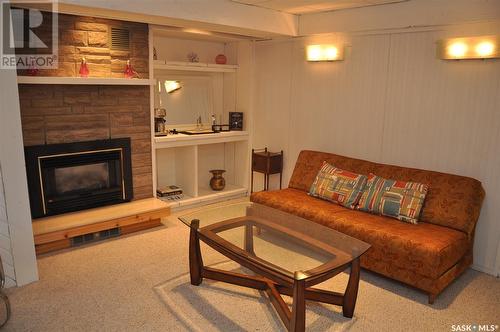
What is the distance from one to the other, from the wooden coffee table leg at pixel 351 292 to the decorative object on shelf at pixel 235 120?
2847mm

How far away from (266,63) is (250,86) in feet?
1.11

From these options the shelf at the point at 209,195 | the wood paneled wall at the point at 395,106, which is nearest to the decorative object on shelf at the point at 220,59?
the wood paneled wall at the point at 395,106

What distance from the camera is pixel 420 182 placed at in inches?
126

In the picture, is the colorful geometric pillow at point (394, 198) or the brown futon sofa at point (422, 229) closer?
the brown futon sofa at point (422, 229)

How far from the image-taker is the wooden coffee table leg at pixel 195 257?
2746 millimetres

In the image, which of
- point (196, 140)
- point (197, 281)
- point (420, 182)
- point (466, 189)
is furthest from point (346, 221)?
point (196, 140)

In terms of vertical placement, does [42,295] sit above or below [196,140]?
below

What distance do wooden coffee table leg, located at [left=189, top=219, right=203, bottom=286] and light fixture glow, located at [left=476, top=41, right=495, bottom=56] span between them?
2453 millimetres

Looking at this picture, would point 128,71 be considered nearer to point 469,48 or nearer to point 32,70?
point 32,70

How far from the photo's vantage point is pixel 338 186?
11.4 ft

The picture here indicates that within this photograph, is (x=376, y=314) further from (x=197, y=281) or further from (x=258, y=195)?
(x=258, y=195)

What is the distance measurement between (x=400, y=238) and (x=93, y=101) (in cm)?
287

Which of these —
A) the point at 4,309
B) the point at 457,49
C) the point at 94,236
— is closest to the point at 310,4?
the point at 457,49

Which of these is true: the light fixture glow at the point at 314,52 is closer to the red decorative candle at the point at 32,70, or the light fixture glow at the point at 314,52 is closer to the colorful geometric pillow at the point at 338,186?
the colorful geometric pillow at the point at 338,186
